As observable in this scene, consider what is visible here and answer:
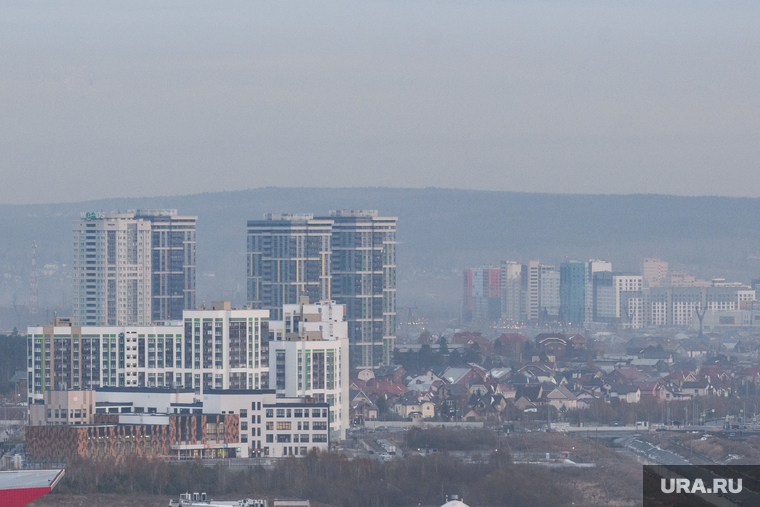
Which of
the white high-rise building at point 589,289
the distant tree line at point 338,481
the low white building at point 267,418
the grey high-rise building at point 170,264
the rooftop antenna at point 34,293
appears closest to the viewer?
the distant tree line at point 338,481

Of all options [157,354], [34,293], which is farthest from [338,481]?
[34,293]

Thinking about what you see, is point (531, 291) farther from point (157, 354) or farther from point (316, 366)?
point (316, 366)

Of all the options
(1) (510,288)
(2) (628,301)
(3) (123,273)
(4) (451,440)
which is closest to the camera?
(4) (451,440)

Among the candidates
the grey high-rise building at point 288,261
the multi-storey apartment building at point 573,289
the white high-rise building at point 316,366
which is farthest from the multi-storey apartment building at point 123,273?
the multi-storey apartment building at point 573,289

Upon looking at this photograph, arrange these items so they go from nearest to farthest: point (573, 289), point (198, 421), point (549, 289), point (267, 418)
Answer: point (198, 421), point (267, 418), point (573, 289), point (549, 289)

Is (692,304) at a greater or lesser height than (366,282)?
lesser

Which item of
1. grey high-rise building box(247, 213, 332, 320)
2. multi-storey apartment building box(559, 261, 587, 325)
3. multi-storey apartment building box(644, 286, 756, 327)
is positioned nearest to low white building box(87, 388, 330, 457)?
grey high-rise building box(247, 213, 332, 320)

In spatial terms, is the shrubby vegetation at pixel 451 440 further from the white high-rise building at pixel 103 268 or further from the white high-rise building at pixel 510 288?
the white high-rise building at pixel 510 288

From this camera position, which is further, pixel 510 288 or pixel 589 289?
pixel 510 288
